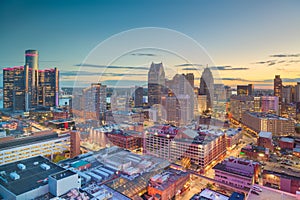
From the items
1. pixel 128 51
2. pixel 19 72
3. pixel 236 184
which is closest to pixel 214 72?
pixel 128 51

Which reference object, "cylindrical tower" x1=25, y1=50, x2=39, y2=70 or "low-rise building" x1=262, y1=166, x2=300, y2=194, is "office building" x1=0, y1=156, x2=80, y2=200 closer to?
"low-rise building" x1=262, y1=166, x2=300, y2=194

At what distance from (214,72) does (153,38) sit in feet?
2.54

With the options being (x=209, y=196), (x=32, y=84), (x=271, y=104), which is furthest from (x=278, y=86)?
(x=32, y=84)

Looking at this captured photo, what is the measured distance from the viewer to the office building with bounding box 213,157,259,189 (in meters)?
3.20

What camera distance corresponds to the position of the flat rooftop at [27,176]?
1.95 metres

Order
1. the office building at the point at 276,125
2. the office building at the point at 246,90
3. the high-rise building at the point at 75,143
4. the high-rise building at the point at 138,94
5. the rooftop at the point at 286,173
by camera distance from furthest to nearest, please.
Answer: the office building at the point at 246,90 → the office building at the point at 276,125 → the high-rise building at the point at 75,143 → the high-rise building at the point at 138,94 → the rooftop at the point at 286,173

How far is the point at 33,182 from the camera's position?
80.9 inches

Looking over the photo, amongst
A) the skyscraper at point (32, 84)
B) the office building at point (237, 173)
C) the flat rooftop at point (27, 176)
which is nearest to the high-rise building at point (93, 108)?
the flat rooftop at point (27, 176)

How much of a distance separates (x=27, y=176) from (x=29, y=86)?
11719mm

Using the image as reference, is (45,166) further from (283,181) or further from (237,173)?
(283,181)

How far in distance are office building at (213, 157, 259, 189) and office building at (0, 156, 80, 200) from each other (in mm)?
2515

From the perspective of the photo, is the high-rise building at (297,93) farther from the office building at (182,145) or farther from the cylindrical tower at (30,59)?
the cylindrical tower at (30,59)

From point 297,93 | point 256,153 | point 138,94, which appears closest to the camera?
point 138,94

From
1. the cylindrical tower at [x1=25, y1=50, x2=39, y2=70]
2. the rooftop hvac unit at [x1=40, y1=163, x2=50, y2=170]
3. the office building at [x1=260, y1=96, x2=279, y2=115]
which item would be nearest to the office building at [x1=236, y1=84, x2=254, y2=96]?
the office building at [x1=260, y1=96, x2=279, y2=115]
